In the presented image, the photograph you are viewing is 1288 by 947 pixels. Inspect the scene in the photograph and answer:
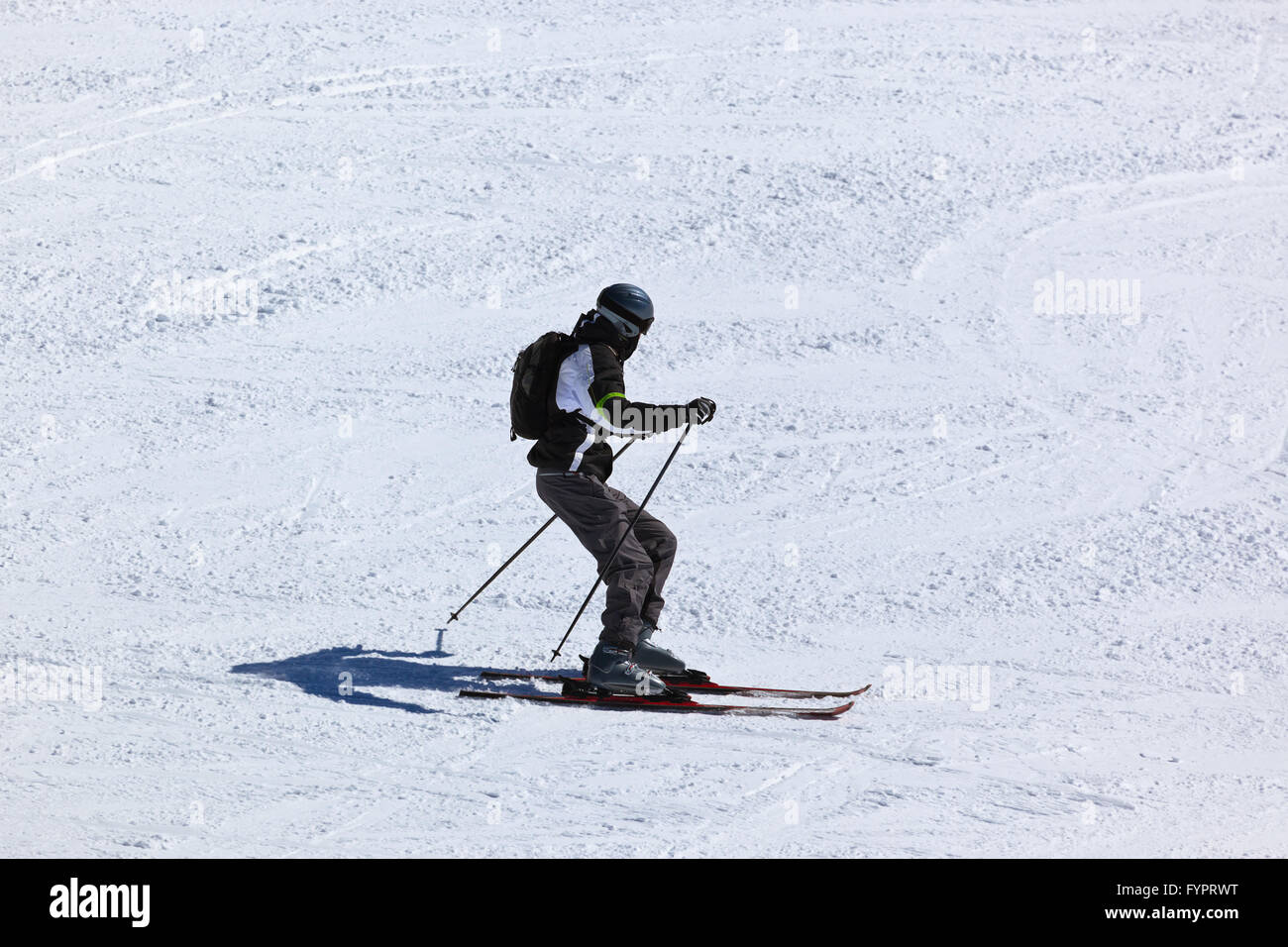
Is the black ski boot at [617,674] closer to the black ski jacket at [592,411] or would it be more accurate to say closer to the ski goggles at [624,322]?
the black ski jacket at [592,411]

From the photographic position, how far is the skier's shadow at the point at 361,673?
23.1 ft

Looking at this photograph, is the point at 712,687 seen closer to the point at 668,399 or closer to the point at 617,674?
the point at 617,674

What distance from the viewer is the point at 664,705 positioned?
702 centimetres

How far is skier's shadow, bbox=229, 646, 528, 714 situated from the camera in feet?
23.1

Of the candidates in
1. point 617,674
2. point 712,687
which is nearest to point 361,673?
point 617,674

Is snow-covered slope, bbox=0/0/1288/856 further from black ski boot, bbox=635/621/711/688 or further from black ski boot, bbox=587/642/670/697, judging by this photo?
black ski boot, bbox=635/621/711/688

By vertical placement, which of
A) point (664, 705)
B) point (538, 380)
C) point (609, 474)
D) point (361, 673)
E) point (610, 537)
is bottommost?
point (664, 705)

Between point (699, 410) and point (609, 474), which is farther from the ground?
point (699, 410)

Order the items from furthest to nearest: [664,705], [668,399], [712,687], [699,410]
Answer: [668,399] → [712,687] → [664,705] → [699,410]

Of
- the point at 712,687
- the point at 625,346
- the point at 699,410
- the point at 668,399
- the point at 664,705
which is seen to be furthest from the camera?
the point at 668,399

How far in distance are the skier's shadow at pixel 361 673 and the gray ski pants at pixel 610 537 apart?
2.89 ft

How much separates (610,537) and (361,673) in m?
1.51

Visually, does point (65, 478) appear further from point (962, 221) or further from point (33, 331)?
point (962, 221)

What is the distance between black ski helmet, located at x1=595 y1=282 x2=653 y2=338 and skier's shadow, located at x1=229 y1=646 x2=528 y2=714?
202 centimetres
